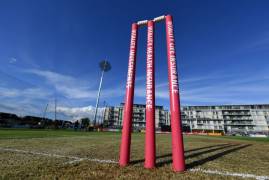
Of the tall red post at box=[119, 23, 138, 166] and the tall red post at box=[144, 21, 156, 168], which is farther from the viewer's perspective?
the tall red post at box=[119, 23, 138, 166]

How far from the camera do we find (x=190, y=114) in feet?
433

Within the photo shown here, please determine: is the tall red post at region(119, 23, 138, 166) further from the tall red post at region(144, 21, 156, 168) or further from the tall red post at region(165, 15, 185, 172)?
the tall red post at region(165, 15, 185, 172)

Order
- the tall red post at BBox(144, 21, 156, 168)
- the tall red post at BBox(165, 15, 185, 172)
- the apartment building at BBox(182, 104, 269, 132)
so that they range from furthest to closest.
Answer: the apartment building at BBox(182, 104, 269, 132)
the tall red post at BBox(144, 21, 156, 168)
the tall red post at BBox(165, 15, 185, 172)

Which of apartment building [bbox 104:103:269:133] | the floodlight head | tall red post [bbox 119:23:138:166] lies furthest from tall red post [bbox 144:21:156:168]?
apartment building [bbox 104:103:269:133]

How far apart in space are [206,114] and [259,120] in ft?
101

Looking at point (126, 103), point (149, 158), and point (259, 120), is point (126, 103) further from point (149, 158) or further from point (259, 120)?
point (259, 120)

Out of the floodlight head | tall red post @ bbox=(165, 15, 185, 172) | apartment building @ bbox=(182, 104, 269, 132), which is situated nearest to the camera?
tall red post @ bbox=(165, 15, 185, 172)

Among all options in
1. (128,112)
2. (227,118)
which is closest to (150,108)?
(128,112)

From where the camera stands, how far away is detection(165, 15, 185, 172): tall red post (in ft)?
18.6

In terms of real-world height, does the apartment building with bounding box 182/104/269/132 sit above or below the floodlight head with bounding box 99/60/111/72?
below

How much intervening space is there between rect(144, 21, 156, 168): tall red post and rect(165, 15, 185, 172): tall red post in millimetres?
650

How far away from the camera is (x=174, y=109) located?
5859 millimetres

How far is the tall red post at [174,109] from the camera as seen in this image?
5.66 meters

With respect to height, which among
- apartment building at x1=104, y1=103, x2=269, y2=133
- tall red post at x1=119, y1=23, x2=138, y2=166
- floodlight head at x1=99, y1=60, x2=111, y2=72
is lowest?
tall red post at x1=119, y1=23, x2=138, y2=166
